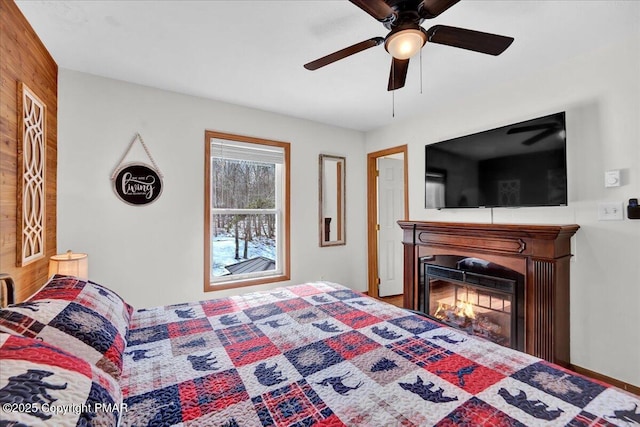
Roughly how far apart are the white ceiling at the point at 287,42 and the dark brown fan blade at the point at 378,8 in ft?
1.38

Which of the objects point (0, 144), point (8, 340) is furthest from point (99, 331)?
point (0, 144)

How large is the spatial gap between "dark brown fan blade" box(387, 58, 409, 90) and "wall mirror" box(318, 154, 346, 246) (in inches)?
78.8

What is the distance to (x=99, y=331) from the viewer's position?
1.16 metres

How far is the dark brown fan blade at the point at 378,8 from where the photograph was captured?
131 centimetres

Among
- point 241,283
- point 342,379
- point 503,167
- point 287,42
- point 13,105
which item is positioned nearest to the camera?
point 342,379

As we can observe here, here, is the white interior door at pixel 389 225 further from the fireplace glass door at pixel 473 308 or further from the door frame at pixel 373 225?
the fireplace glass door at pixel 473 308

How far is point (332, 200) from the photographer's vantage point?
13.7ft

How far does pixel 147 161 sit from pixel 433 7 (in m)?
2.68

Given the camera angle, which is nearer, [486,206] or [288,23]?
[288,23]

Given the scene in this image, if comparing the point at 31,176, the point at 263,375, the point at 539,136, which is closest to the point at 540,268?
the point at 539,136

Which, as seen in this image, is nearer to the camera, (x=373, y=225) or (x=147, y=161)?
(x=147, y=161)

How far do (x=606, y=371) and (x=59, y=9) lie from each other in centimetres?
439

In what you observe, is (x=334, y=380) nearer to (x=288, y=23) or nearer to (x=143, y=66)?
(x=288, y=23)

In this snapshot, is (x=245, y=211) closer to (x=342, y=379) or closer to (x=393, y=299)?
(x=393, y=299)
